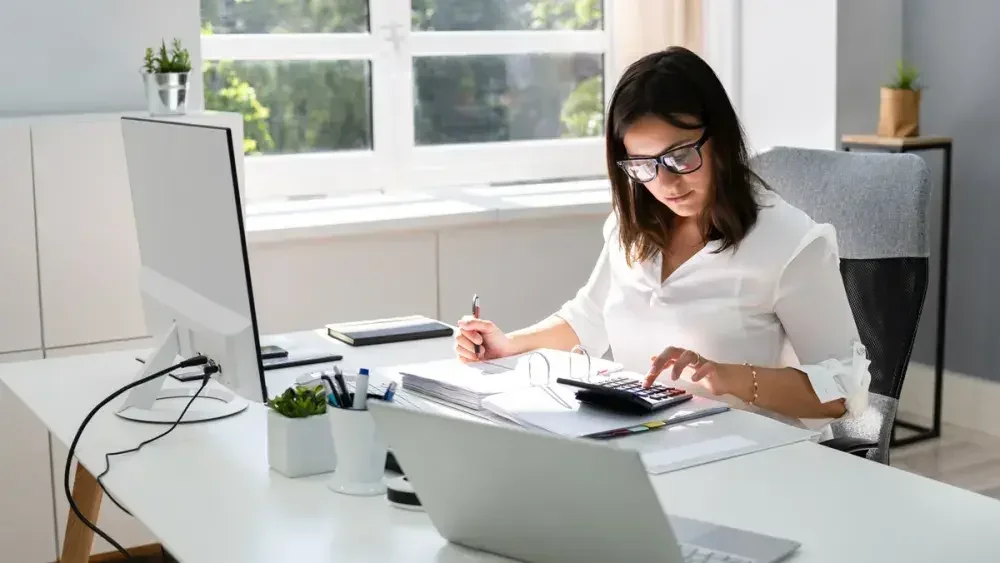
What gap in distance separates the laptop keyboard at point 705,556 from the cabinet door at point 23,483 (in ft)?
6.81

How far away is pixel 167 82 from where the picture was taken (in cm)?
308

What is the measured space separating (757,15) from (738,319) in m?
2.41

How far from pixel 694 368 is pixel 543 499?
728 mm

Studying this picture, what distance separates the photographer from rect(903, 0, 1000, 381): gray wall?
411cm

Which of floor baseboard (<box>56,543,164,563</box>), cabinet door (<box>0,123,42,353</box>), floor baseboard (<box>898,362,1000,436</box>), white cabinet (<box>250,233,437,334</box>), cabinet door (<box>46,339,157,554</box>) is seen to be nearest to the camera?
cabinet door (<box>0,123,42,353</box>)

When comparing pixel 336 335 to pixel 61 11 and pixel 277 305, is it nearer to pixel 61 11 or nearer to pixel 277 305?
pixel 277 305

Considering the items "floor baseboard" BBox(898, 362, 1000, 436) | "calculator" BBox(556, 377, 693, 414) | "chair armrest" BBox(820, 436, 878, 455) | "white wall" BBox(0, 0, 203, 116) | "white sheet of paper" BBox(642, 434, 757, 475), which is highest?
"white wall" BBox(0, 0, 203, 116)

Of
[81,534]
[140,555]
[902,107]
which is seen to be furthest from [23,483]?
[902,107]

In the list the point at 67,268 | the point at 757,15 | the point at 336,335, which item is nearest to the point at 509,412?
the point at 336,335

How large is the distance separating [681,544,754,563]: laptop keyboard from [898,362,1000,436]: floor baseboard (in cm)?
306

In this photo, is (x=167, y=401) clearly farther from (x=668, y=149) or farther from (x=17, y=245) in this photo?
(x=17, y=245)

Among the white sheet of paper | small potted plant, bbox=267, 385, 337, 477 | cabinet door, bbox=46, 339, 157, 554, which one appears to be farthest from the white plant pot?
cabinet door, bbox=46, 339, 157, 554

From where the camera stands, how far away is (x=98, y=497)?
2.19 metres

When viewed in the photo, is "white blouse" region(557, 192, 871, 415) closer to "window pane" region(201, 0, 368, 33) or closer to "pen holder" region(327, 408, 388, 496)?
"pen holder" region(327, 408, 388, 496)
